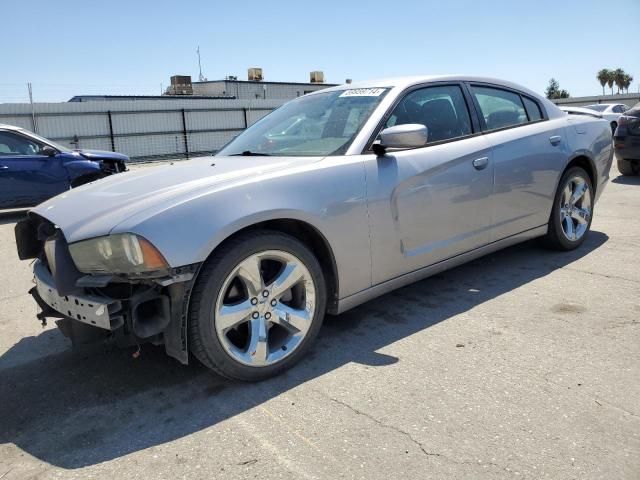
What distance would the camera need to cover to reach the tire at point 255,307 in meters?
2.59

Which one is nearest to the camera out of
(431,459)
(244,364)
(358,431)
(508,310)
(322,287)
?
(431,459)

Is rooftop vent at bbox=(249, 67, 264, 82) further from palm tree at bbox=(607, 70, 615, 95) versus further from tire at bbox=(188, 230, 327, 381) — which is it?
palm tree at bbox=(607, 70, 615, 95)

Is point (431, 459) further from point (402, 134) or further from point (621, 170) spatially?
point (621, 170)

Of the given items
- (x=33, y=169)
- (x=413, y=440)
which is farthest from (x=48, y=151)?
(x=413, y=440)

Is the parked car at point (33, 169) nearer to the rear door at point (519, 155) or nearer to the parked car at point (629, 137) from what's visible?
the rear door at point (519, 155)

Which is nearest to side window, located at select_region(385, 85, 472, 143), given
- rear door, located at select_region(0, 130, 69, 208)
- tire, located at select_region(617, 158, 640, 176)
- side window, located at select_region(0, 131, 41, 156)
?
rear door, located at select_region(0, 130, 69, 208)

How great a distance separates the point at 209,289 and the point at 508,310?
84.4 inches

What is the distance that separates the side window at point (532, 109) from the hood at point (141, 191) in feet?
7.93

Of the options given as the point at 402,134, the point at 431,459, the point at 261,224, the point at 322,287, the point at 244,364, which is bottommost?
the point at 431,459

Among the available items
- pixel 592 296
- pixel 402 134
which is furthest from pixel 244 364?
pixel 592 296

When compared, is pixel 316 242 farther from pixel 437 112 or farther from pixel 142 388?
pixel 437 112

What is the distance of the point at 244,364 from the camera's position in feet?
9.00

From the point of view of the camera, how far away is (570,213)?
16.2 ft

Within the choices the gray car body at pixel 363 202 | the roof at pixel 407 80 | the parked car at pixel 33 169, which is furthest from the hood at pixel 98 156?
the roof at pixel 407 80
